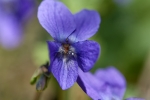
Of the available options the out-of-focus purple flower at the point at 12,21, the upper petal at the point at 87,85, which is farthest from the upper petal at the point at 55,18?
the out-of-focus purple flower at the point at 12,21

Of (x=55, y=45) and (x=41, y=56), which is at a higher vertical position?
(x=55, y=45)

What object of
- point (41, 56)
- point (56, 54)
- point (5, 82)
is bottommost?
point (5, 82)

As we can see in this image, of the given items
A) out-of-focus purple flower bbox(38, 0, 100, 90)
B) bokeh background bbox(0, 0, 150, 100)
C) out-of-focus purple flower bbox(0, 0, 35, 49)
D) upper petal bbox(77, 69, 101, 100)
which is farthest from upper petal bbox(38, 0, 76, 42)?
out-of-focus purple flower bbox(0, 0, 35, 49)

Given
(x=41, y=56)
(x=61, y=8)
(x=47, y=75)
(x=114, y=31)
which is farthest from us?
(x=114, y=31)

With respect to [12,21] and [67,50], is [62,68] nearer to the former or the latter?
[67,50]

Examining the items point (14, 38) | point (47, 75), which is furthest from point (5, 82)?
point (47, 75)

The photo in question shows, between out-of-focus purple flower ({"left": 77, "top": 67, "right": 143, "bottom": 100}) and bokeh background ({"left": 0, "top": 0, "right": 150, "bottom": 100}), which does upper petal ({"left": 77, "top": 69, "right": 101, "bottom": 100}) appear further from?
bokeh background ({"left": 0, "top": 0, "right": 150, "bottom": 100})

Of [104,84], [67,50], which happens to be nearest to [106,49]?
[104,84]

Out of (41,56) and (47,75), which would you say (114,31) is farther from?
(47,75)
